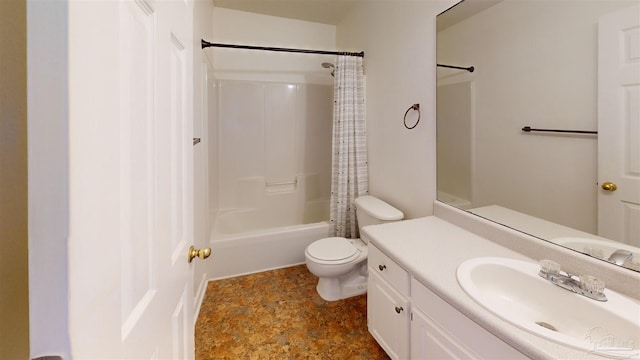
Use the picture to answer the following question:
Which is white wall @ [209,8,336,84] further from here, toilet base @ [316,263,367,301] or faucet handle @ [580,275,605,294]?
faucet handle @ [580,275,605,294]

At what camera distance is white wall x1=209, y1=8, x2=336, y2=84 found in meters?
2.80

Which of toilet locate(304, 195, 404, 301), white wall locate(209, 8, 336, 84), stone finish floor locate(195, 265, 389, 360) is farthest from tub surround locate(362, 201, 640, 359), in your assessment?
white wall locate(209, 8, 336, 84)

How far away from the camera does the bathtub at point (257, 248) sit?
2.33m

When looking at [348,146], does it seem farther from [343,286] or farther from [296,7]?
[296,7]

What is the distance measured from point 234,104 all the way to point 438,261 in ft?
8.47

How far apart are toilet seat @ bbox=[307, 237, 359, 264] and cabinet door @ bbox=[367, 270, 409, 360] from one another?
433 millimetres

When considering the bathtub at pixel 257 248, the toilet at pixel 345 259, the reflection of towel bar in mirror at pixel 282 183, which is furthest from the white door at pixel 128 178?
the reflection of towel bar in mirror at pixel 282 183

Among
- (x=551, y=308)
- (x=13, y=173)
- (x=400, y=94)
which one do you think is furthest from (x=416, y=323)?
(x=400, y=94)

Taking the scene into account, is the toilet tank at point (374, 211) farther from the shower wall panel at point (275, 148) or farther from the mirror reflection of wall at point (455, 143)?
the shower wall panel at point (275, 148)

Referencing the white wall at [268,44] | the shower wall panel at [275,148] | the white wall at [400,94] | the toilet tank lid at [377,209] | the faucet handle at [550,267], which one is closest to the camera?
the faucet handle at [550,267]

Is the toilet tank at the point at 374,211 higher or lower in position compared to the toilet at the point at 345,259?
higher

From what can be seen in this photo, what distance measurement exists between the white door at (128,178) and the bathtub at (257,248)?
152 cm

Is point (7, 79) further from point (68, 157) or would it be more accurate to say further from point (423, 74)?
point (423, 74)

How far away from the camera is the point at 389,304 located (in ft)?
4.41
